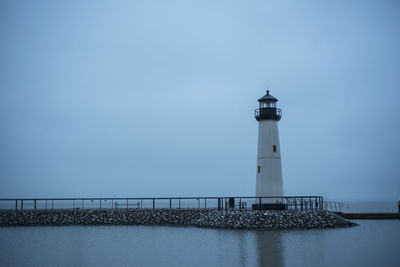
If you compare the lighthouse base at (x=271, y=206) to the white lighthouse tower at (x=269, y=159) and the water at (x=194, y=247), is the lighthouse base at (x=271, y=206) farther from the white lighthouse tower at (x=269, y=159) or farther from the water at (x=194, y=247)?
the water at (x=194, y=247)

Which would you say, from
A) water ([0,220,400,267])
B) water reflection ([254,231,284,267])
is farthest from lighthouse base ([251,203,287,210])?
water reflection ([254,231,284,267])

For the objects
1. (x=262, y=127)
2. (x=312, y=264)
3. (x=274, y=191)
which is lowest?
(x=312, y=264)

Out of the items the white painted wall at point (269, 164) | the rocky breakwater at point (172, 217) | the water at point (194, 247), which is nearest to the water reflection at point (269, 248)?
the water at point (194, 247)

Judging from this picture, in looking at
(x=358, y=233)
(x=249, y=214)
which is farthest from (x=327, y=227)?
(x=249, y=214)

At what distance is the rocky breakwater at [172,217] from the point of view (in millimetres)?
32406

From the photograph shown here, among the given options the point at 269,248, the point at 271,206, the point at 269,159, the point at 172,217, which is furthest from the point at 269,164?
the point at 269,248

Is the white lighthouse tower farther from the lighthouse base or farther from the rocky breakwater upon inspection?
the rocky breakwater

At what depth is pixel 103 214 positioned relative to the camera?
123ft

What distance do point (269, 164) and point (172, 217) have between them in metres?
7.81

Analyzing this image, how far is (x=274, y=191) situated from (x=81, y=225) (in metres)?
13.2

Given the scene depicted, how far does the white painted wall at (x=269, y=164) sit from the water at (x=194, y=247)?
374 centimetres

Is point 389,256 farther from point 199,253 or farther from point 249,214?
point 249,214

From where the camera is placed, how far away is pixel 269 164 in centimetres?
3378

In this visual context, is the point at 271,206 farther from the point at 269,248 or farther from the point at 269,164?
the point at 269,248
